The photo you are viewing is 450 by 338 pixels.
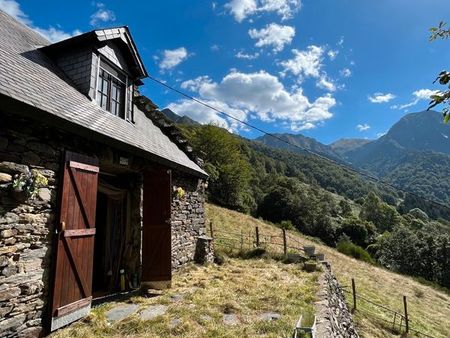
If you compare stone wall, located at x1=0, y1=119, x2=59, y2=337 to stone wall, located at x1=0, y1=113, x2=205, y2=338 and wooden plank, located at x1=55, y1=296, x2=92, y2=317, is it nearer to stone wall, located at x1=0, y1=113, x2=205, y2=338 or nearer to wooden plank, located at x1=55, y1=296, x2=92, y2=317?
stone wall, located at x1=0, y1=113, x2=205, y2=338

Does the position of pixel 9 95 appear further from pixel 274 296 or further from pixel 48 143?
pixel 274 296

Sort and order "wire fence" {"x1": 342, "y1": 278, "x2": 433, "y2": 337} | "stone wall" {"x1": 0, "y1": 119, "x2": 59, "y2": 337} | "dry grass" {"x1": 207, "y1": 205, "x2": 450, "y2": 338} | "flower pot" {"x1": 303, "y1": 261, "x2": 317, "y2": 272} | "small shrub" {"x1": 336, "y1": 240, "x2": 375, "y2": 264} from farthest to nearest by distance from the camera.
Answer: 1. "small shrub" {"x1": 336, "y1": 240, "x2": 375, "y2": 264}
2. "wire fence" {"x1": 342, "y1": 278, "x2": 433, "y2": 337}
3. "dry grass" {"x1": 207, "y1": 205, "x2": 450, "y2": 338}
4. "flower pot" {"x1": 303, "y1": 261, "x2": 317, "y2": 272}
5. "stone wall" {"x1": 0, "y1": 119, "x2": 59, "y2": 337}

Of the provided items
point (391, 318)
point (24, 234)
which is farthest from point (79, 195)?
point (391, 318)

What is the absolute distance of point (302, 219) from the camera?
44969 millimetres

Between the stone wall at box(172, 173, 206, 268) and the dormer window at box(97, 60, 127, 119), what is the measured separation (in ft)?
7.83

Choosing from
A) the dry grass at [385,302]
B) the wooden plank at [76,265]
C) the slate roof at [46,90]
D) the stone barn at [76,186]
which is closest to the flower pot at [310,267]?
the dry grass at [385,302]

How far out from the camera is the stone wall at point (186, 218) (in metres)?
9.05

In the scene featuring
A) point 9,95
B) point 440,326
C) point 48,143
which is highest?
point 9,95

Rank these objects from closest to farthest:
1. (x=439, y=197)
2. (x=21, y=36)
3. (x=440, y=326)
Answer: (x=21, y=36) < (x=440, y=326) < (x=439, y=197)

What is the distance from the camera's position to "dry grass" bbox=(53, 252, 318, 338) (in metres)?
4.80

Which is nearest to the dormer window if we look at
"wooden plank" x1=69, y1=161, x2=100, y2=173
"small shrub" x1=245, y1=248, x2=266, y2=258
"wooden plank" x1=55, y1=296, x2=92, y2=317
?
"wooden plank" x1=69, y1=161, x2=100, y2=173

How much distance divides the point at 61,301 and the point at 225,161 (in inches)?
1403

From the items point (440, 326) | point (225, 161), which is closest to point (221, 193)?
point (225, 161)

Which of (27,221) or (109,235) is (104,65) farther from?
(27,221)
